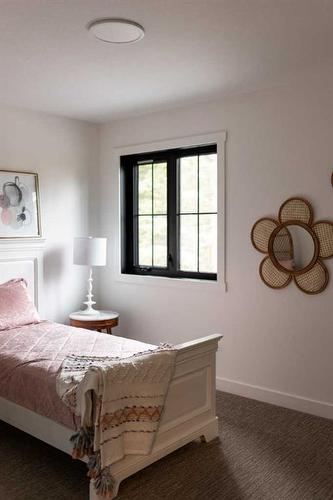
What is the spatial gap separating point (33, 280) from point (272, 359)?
2.28m

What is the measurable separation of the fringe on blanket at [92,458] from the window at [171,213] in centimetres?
214

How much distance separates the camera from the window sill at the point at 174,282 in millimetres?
4115

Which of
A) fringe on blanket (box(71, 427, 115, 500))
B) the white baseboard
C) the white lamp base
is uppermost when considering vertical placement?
the white lamp base

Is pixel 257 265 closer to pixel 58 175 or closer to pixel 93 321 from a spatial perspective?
pixel 93 321

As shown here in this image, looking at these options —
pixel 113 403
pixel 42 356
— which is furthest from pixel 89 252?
pixel 113 403

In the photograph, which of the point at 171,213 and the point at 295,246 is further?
the point at 171,213

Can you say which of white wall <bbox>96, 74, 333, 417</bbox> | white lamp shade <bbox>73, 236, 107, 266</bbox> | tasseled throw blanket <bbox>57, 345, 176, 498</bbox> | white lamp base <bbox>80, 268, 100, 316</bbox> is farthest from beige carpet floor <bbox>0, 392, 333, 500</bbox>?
white lamp shade <bbox>73, 236, 107, 266</bbox>

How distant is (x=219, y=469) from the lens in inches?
109

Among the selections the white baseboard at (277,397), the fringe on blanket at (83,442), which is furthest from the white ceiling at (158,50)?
the white baseboard at (277,397)

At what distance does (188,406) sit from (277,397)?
1.08m

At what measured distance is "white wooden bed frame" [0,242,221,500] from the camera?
267 cm

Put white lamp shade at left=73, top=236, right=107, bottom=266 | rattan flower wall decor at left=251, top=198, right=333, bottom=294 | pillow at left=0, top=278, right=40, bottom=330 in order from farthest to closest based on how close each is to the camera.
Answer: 1. white lamp shade at left=73, top=236, right=107, bottom=266
2. pillow at left=0, top=278, right=40, bottom=330
3. rattan flower wall decor at left=251, top=198, right=333, bottom=294

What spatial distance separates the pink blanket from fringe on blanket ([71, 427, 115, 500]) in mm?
173

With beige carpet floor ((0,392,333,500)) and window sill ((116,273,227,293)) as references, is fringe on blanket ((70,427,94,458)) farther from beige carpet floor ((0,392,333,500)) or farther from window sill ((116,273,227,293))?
window sill ((116,273,227,293))
